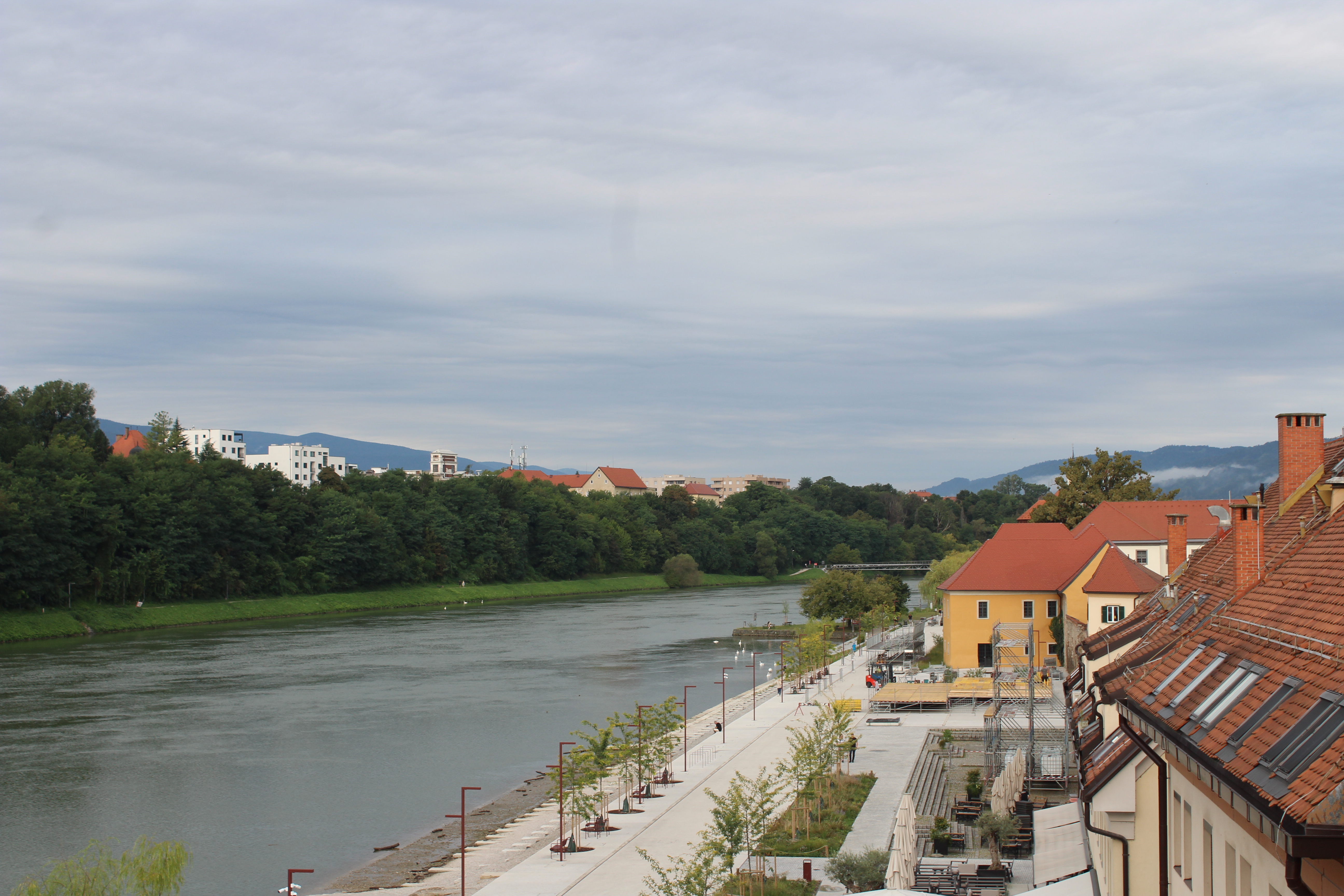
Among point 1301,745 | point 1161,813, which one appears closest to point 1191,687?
point 1161,813

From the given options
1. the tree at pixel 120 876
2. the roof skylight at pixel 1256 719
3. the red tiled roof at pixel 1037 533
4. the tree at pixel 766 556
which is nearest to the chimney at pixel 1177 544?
the tree at pixel 120 876

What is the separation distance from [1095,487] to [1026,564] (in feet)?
60.7

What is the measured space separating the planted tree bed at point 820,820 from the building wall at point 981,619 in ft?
73.5

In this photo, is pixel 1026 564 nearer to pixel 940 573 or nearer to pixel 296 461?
pixel 940 573

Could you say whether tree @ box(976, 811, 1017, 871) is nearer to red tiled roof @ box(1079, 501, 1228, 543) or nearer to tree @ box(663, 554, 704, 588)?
red tiled roof @ box(1079, 501, 1228, 543)

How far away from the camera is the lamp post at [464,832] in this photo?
21359mm

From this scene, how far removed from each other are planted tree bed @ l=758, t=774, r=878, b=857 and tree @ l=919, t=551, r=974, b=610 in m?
45.5

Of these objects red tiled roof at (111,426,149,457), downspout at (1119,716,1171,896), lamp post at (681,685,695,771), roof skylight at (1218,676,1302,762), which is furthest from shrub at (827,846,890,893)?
red tiled roof at (111,426,149,457)

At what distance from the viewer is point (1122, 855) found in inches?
511

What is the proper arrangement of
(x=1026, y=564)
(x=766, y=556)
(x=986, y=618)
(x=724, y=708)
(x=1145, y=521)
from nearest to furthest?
(x=724, y=708)
(x=986, y=618)
(x=1026, y=564)
(x=1145, y=521)
(x=766, y=556)

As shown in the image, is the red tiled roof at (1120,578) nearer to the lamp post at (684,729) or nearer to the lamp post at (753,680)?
the lamp post at (753,680)

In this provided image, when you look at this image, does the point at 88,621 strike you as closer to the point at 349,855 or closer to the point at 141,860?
the point at 349,855

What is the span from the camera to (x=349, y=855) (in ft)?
84.3

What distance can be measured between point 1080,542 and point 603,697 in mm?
22442
